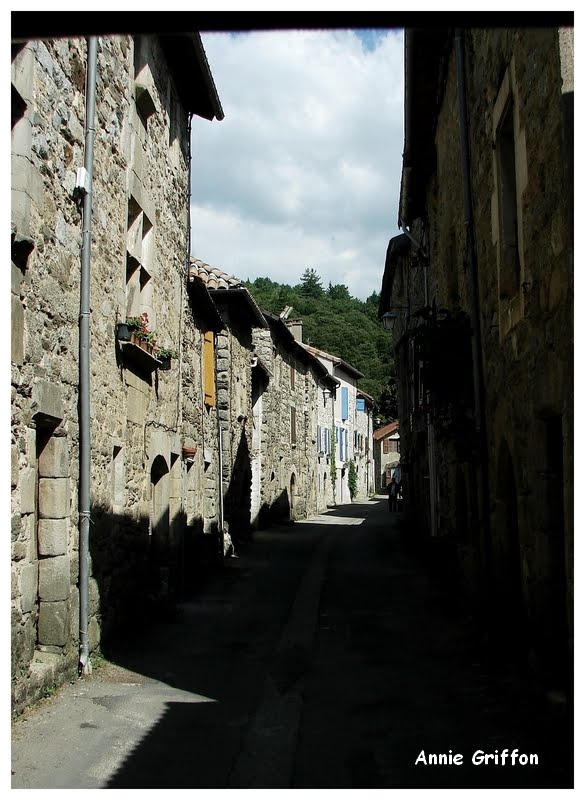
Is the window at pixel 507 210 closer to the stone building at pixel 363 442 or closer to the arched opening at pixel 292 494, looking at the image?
the arched opening at pixel 292 494

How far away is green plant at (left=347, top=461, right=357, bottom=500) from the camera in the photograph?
145ft

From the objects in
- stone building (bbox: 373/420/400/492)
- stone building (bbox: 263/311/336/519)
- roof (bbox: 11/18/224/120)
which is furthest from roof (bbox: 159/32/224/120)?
stone building (bbox: 373/420/400/492)

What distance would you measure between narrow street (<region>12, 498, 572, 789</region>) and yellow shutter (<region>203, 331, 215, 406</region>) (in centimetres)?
430

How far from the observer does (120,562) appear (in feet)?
26.2

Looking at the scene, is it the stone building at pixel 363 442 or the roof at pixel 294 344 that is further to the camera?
the stone building at pixel 363 442

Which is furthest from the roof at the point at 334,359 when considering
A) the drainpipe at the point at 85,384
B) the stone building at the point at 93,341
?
the drainpipe at the point at 85,384

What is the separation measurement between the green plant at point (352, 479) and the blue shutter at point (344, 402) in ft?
9.87

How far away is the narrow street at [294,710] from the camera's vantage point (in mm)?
4332

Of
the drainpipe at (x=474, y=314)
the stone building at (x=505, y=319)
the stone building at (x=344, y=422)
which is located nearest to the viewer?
the stone building at (x=505, y=319)

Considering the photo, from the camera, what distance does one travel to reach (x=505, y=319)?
632cm

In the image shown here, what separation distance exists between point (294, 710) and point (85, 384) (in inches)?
119

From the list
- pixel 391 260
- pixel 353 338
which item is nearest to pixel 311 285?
pixel 353 338

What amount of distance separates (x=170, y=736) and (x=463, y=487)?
5646 millimetres

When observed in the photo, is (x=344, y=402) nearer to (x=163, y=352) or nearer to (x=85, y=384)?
(x=163, y=352)
